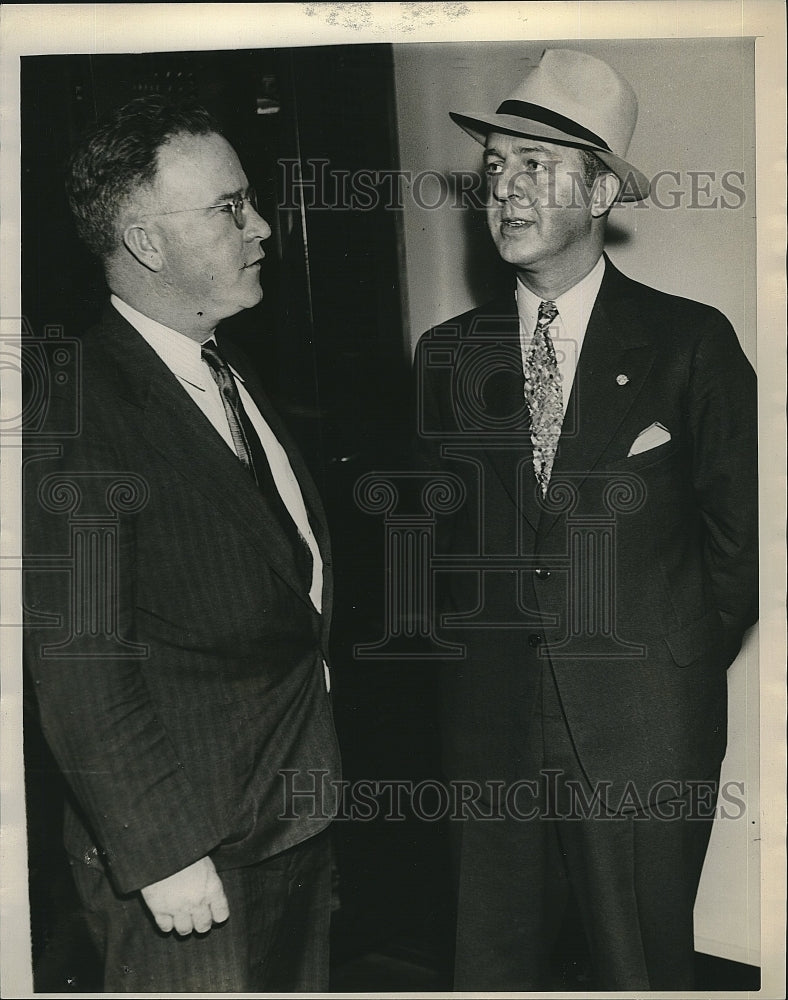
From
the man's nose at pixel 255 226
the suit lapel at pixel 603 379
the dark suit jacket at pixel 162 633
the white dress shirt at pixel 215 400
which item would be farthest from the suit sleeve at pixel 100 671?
the suit lapel at pixel 603 379

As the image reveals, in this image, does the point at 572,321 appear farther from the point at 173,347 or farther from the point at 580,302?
the point at 173,347

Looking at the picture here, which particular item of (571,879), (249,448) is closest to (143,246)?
(249,448)

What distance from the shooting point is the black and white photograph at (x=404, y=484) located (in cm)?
189

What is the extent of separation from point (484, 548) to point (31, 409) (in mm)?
892

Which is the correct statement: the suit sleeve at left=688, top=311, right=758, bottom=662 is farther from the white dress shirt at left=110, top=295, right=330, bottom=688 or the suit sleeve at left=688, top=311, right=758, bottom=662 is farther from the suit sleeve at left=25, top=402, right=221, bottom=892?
the suit sleeve at left=25, top=402, right=221, bottom=892

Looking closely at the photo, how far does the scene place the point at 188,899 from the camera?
74.2 inches

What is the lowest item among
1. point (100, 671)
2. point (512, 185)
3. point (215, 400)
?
point (100, 671)

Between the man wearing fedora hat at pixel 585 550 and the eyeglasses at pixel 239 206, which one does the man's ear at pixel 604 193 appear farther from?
the eyeglasses at pixel 239 206

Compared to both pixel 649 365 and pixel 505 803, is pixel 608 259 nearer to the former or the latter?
pixel 649 365

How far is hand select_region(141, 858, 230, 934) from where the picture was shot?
1877 millimetres

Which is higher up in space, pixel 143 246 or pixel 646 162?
pixel 646 162

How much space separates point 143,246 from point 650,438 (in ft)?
3.27

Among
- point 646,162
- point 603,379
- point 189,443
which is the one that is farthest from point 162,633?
point 646,162

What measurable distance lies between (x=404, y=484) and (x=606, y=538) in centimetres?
39
